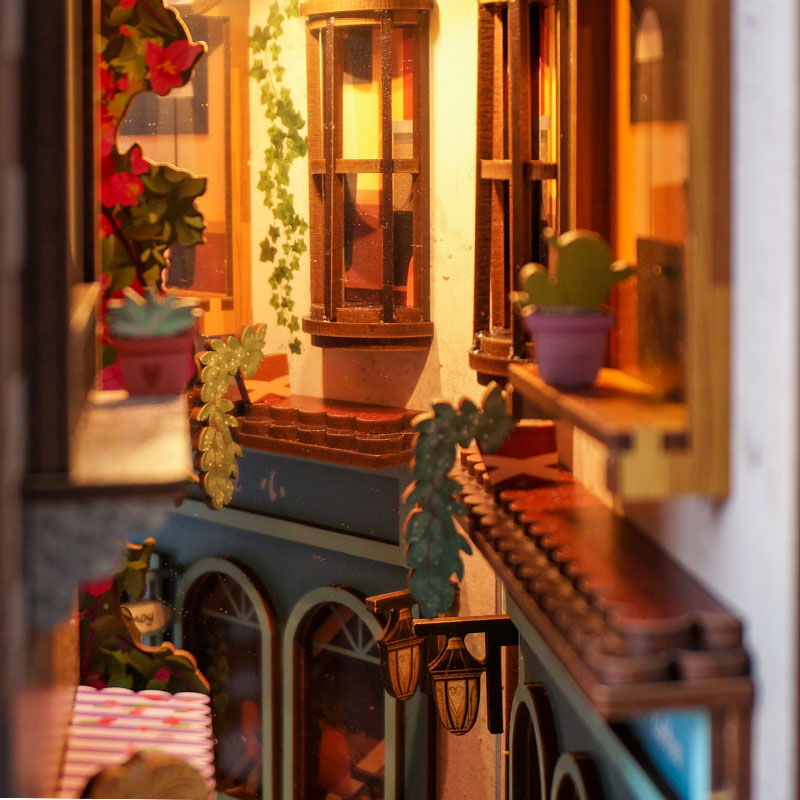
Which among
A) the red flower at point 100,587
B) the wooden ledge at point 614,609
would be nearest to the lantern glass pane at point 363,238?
the red flower at point 100,587

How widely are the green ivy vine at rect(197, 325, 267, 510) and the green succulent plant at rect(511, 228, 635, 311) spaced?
1691 mm

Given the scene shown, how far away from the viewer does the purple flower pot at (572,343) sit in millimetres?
2178

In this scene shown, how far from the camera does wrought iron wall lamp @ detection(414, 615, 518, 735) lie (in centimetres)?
318

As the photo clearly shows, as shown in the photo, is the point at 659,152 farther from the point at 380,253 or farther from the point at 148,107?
the point at 148,107

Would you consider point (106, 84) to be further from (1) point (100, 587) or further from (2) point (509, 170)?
(1) point (100, 587)

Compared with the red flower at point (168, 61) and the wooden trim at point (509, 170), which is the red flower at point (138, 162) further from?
the wooden trim at point (509, 170)

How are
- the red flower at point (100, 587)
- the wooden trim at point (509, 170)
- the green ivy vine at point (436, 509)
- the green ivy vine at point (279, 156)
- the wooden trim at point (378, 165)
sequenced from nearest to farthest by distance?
the green ivy vine at point (436, 509)
the red flower at point (100, 587)
the wooden trim at point (509, 170)
the wooden trim at point (378, 165)
the green ivy vine at point (279, 156)

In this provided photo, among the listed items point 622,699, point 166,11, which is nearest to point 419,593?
point 622,699

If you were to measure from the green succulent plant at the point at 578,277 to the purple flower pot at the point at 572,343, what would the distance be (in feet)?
0.07

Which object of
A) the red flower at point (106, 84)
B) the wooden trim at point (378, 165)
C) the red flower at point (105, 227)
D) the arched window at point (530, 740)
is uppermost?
the red flower at point (106, 84)

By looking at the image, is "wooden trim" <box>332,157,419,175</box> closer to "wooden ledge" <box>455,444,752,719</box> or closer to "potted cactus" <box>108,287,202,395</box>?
"wooden ledge" <box>455,444,752,719</box>

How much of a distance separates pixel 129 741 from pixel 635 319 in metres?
1.45

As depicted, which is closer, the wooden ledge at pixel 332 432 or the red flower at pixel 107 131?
the red flower at pixel 107 131

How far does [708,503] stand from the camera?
1.98 m
